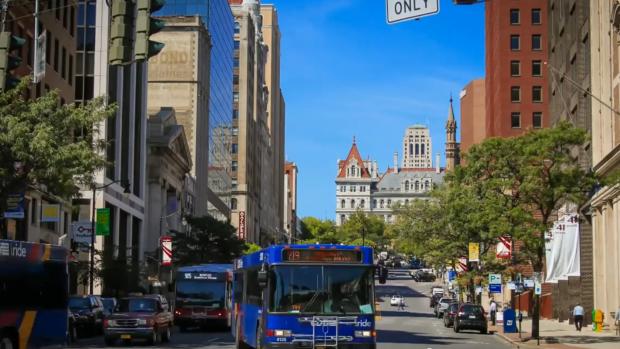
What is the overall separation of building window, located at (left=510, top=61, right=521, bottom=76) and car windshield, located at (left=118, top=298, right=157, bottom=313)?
242ft

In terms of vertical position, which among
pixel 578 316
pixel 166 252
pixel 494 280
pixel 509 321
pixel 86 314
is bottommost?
pixel 509 321

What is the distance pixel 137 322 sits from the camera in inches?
1351

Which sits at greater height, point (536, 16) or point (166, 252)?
point (536, 16)

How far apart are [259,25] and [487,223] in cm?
13540

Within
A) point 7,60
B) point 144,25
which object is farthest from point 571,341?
point 144,25

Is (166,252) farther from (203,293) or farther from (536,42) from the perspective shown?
(536,42)

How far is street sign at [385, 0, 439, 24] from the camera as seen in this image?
1347cm

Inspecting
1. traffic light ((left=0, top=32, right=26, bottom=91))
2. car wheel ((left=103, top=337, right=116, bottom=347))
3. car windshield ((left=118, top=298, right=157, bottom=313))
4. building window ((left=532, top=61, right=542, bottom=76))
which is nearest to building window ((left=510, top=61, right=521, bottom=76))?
building window ((left=532, top=61, right=542, bottom=76))

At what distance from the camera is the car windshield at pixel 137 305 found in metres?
35.2

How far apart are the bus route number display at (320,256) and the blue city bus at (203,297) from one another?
2181 centimetres

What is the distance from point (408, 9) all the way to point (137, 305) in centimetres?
2397

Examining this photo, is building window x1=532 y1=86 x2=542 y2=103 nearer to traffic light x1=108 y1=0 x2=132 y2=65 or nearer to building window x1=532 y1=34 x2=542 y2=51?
building window x1=532 y1=34 x2=542 y2=51

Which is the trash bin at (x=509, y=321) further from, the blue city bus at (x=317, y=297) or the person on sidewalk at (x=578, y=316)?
the blue city bus at (x=317, y=297)

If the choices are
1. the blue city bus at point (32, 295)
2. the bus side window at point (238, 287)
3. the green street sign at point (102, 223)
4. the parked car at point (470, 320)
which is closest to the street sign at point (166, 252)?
the green street sign at point (102, 223)
